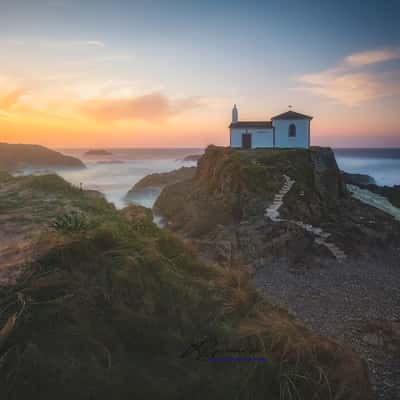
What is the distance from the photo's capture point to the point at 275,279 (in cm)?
1478

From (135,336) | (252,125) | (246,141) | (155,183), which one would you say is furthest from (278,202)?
(155,183)

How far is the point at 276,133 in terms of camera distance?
111 ft

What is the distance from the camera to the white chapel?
33.1 metres

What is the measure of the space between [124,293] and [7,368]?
211 cm

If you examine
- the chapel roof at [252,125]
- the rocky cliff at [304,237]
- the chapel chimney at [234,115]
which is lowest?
the rocky cliff at [304,237]

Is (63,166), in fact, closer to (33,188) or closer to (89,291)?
(33,188)

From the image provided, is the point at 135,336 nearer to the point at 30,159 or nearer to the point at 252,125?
the point at 252,125

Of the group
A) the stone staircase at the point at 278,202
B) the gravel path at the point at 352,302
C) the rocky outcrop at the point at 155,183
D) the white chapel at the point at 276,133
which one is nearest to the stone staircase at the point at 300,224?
the stone staircase at the point at 278,202

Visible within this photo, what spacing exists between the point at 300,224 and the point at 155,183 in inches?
1264

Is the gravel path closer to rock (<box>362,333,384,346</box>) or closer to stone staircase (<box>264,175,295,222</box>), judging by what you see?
rock (<box>362,333,384,346</box>)

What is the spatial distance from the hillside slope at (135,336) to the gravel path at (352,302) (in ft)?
12.2

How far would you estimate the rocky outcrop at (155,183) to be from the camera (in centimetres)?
4560

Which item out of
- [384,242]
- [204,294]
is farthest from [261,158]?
[204,294]

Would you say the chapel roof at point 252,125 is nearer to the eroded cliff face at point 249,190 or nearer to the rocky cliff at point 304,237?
the eroded cliff face at point 249,190
